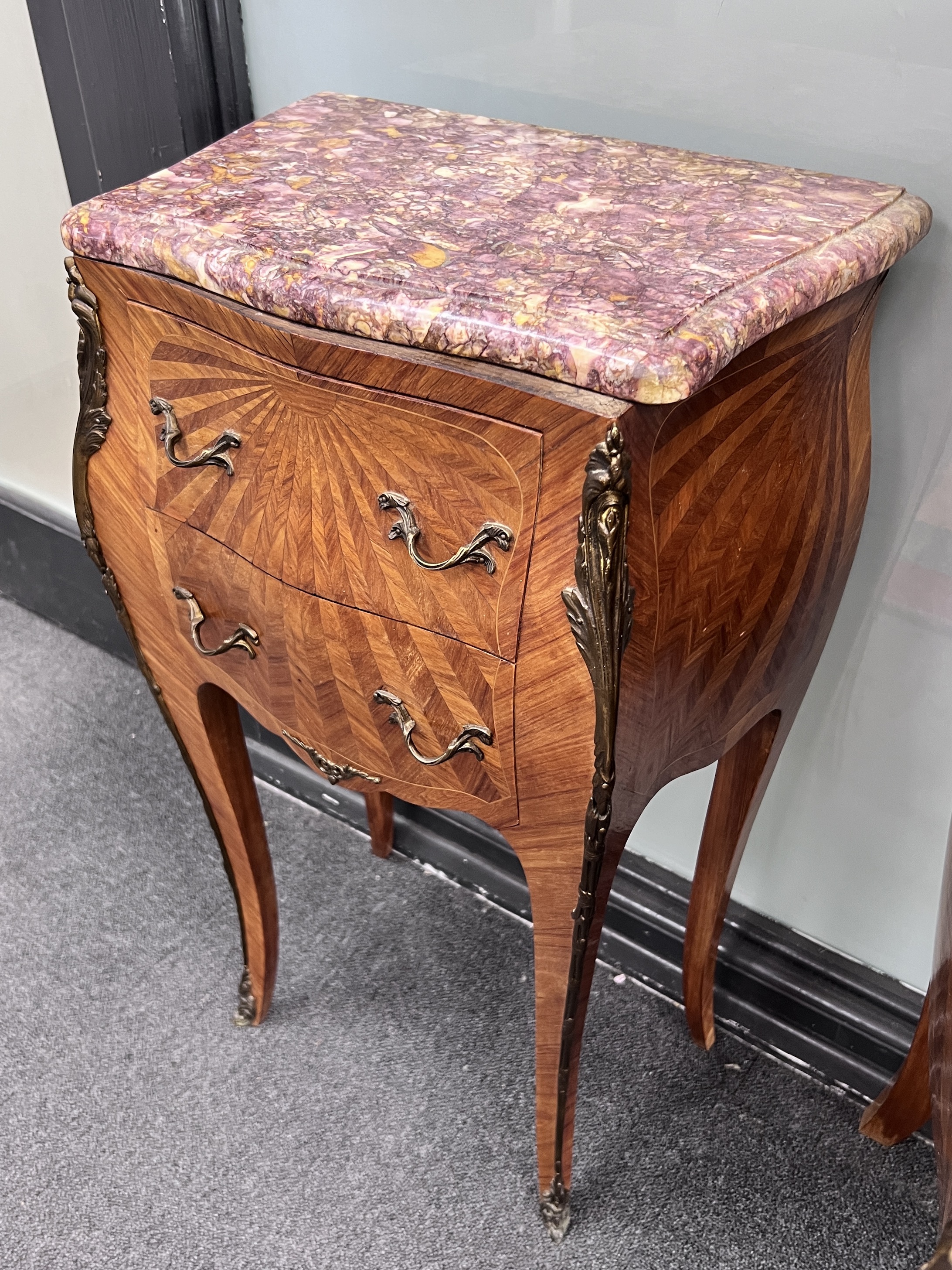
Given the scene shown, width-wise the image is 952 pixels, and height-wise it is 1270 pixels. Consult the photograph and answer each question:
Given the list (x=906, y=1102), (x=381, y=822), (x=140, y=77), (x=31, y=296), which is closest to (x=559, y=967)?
(x=906, y=1102)

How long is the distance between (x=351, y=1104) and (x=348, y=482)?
751 millimetres

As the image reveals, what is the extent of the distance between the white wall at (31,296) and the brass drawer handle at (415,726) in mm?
994

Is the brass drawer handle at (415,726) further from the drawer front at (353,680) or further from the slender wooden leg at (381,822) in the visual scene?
the slender wooden leg at (381,822)

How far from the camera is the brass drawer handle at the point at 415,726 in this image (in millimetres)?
759

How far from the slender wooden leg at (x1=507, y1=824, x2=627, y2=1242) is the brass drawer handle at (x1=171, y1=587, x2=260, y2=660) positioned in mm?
243

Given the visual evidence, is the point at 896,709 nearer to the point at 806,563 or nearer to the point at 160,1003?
the point at 806,563

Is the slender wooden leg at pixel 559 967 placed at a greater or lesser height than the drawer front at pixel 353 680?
lesser

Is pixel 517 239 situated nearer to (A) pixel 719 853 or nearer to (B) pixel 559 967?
(B) pixel 559 967

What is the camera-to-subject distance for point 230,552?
82 centimetres

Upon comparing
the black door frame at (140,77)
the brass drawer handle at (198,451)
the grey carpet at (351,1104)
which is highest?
the black door frame at (140,77)

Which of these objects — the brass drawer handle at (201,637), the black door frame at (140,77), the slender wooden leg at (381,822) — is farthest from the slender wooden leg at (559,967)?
the black door frame at (140,77)

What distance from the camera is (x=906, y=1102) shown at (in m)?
1.09

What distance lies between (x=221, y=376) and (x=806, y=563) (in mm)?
440

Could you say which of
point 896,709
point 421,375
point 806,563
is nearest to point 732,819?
point 896,709
